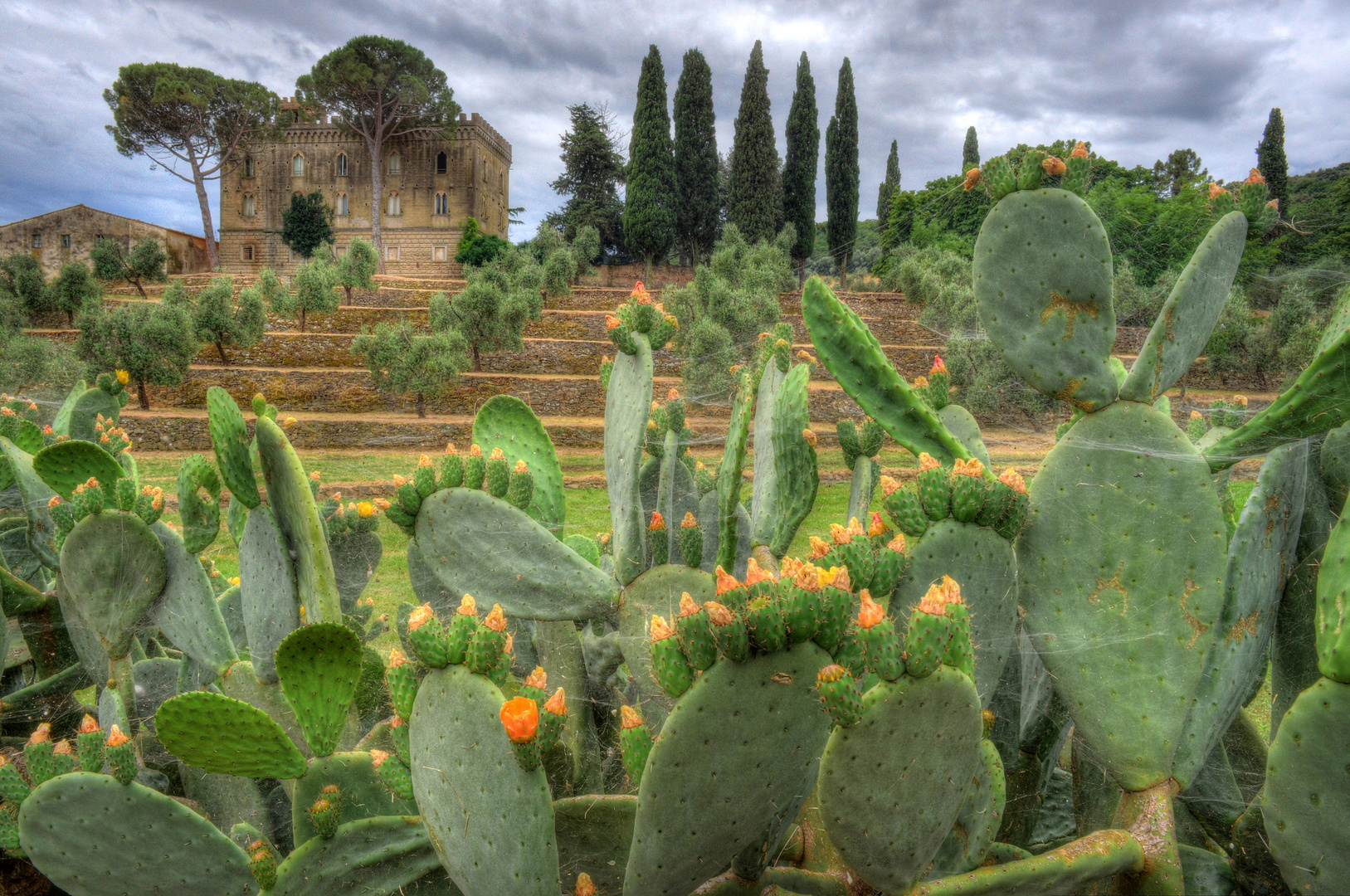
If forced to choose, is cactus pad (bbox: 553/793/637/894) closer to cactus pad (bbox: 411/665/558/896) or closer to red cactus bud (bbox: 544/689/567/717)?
cactus pad (bbox: 411/665/558/896)

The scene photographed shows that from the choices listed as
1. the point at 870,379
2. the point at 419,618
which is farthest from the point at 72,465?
the point at 870,379

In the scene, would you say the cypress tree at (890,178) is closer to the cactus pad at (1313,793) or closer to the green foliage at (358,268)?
the green foliage at (358,268)

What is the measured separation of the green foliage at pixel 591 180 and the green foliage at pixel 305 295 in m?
12.9

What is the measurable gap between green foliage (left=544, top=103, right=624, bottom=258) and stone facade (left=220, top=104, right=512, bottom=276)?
7983 millimetres

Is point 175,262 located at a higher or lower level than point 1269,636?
higher

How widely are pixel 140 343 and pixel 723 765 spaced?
16278 mm

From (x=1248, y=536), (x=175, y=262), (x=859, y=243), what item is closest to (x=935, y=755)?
(x=1248, y=536)

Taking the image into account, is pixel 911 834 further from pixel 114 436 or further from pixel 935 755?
pixel 114 436

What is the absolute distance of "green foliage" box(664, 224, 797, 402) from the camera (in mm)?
12172

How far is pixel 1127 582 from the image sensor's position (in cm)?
130

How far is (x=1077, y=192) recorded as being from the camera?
1488mm

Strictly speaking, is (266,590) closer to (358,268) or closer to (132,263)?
(358,268)

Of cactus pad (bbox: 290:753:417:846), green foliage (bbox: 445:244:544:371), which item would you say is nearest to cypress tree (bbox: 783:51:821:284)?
green foliage (bbox: 445:244:544:371)

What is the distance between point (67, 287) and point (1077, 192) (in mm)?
25123
